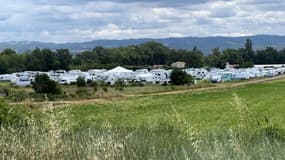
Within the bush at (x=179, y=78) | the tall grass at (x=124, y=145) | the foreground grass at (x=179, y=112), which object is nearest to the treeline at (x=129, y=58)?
the bush at (x=179, y=78)

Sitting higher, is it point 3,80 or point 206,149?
point 206,149

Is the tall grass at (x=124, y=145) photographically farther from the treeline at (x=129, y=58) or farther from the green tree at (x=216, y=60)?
the green tree at (x=216, y=60)

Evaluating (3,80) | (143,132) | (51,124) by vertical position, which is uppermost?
(51,124)

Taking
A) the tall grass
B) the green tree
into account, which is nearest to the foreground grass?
the tall grass

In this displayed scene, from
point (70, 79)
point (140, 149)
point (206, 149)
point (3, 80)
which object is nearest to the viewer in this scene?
point (206, 149)

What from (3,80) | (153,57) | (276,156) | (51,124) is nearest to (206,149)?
(276,156)

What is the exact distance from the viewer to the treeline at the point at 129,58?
12356cm

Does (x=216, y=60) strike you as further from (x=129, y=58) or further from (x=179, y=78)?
(x=179, y=78)

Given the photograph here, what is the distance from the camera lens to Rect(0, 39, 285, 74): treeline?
123562 mm

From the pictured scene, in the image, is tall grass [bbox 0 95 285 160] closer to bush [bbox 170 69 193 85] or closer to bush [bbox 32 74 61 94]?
bush [bbox 32 74 61 94]

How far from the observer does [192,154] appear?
229 inches

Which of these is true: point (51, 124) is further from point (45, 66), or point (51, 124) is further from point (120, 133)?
point (45, 66)

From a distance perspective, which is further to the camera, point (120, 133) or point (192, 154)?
point (120, 133)

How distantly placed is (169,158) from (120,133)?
148cm
